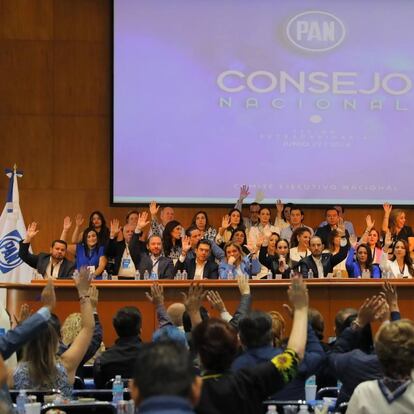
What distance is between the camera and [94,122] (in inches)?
488

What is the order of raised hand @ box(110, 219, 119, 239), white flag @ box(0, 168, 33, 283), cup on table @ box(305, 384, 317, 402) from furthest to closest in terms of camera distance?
1. white flag @ box(0, 168, 33, 283)
2. raised hand @ box(110, 219, 119, 239)
3. cup on table @ box(305, 384, 317, 402)

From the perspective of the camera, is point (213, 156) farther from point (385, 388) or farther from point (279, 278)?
point (385, 388)

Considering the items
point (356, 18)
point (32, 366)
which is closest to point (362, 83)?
point (356, 18)

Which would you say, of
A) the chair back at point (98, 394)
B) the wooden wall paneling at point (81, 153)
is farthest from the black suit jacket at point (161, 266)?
the chair back at point (98, 394)

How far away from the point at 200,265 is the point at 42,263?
5.42 ft

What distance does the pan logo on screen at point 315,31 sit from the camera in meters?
12.1

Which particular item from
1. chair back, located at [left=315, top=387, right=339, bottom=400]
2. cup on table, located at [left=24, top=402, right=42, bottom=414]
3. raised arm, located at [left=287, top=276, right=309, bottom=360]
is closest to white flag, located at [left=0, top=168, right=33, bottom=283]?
chair back, located at [left=315, top=387, right=339, bottom=400]

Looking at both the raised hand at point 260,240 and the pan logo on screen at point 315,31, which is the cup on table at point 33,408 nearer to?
the raised hand at point 260,240

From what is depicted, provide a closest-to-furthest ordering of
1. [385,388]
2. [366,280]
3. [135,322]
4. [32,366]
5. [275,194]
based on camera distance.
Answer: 1. [385,388]
2. [32,366]
3. [135,322]
4. [366,280]
5. [275,194]

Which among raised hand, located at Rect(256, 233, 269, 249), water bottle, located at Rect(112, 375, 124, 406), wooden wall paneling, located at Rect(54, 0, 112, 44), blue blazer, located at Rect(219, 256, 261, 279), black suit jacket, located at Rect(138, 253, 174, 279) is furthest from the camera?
wooden wall paneling, located at Rect(54, 0, 112, 44)

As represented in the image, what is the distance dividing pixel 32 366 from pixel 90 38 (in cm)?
895

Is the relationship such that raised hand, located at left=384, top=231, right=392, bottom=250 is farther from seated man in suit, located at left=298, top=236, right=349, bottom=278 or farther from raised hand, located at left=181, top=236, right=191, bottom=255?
raised hand, located at left=181, top=236, right=191, bottom=255

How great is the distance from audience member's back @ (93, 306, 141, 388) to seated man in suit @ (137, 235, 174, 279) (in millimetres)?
3855

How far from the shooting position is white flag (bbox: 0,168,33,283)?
31.8 feet
